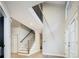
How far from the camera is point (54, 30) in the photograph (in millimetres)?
7254

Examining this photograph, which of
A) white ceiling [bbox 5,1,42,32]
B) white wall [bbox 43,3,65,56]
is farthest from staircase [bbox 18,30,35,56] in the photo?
white ceiling [bbox 5,1,42,32]

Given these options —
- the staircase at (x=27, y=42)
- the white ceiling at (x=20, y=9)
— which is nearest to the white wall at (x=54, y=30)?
the white ceiling at (x=20, y=9)

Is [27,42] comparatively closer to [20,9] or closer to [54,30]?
[54,30]

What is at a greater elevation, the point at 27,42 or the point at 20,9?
the point at 20,9

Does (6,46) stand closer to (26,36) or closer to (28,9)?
(28,9)

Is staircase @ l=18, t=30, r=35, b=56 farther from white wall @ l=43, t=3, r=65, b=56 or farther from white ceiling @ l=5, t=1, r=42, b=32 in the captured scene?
white ceiling @ l=5, t=1, r=42, b=32

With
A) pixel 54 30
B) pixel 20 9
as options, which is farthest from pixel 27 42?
pixel 20 9

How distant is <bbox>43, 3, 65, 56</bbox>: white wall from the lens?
717 centimetres

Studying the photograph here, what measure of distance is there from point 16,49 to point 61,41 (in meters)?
4.00

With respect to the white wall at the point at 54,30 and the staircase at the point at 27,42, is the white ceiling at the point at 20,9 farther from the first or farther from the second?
the staircase at the point at 27,42

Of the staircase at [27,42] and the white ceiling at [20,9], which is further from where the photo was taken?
the staircase at [27,42]

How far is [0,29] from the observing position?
5.98m

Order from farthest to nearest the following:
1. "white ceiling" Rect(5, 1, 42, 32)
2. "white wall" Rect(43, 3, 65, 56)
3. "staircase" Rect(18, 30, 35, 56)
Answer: "staircase" Rect(18, 30, 35, 56), "white wall" Rect(43, 3, 65, 56), "white ceiling" Rect(5, 1, 42, 32)

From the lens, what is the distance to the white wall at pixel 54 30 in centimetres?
717
